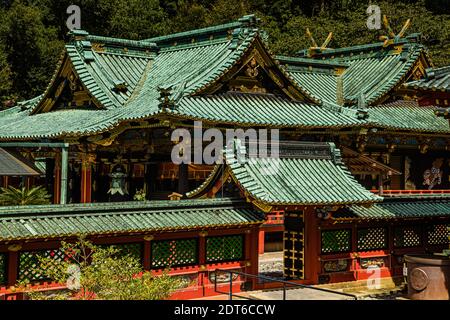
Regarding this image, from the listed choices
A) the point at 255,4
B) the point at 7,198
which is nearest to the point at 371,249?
the point at 7,198

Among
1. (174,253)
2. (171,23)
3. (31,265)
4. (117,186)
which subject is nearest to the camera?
(31,265)

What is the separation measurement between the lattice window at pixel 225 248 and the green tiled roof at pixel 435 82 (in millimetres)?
6656

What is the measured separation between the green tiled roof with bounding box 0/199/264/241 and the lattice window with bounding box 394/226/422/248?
22.0ft

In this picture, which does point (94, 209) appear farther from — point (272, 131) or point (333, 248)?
point (272, 131)

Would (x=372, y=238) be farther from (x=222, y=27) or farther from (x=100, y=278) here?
(x=100, y=278)

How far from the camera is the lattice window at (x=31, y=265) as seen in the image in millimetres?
15531

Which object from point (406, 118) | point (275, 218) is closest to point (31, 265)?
point (275, 218)

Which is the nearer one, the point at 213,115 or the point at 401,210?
the point at 401,210

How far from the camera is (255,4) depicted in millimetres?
71688

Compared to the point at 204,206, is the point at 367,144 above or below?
above

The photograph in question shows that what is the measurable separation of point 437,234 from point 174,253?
38.3ft

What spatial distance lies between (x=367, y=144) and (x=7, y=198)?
16897mm

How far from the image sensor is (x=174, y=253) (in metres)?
18.5

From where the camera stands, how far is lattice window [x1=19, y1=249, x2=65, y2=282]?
51.0 ft
